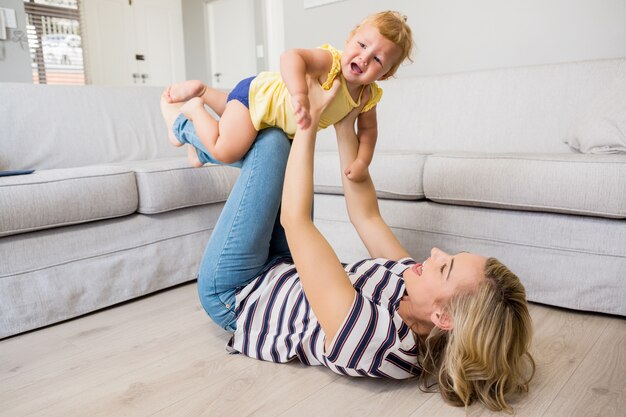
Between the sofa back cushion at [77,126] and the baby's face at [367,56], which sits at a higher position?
the baby's face at [367,56]

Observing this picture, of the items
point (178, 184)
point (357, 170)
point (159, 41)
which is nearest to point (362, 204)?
point (357, 170)

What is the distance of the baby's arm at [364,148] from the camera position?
1530 mm

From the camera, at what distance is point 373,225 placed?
1531 mm

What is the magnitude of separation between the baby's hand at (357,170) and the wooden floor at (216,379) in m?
0.59

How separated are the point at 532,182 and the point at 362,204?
0.61 meters

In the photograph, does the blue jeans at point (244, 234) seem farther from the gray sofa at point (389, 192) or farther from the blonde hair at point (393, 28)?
the gray sofa at point (389, 192)

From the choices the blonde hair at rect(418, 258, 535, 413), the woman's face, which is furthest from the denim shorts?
the blonde hair at rect(418, 258, 535, 413)

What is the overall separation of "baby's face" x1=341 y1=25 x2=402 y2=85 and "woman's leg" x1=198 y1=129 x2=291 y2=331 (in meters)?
0.31

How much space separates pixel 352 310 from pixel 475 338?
0.26 m

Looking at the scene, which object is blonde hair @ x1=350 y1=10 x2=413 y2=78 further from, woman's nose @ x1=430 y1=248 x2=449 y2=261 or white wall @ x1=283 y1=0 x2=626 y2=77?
white wall @ x1=283 y1=0 x2=626 y2=77

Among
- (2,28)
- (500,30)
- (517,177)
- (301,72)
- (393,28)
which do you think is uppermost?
(2,28)

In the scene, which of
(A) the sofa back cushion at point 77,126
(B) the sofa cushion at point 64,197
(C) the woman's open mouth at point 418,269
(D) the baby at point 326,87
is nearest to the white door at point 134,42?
(A) the sofa back cushion at point 77,126

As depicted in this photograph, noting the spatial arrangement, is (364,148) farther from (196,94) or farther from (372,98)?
(196,94)

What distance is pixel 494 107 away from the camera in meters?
2.45
